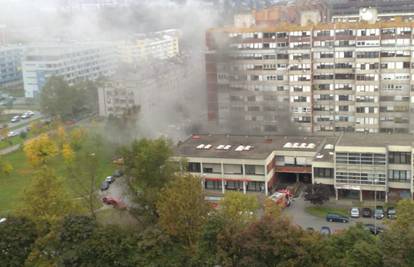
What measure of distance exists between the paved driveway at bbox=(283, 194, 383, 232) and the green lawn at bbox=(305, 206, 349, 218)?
0.11m

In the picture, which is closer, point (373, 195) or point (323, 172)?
point (373, 195)

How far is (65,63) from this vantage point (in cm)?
2558

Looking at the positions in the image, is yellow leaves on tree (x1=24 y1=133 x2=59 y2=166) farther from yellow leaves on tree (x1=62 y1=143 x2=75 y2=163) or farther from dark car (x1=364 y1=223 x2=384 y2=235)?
dark car (x1=364 y1=223 x2=384 y2=235)

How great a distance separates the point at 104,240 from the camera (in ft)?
25.3

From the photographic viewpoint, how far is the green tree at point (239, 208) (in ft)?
27.3

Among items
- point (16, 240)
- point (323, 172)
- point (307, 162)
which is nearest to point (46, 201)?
point (16, 240)

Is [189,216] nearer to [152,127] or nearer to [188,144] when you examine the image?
[188,144]

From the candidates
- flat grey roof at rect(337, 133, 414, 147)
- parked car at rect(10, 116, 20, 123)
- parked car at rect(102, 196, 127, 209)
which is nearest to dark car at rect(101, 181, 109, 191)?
parked car at rect(102, 196, 127, 209)

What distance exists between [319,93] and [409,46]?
234 centimetres

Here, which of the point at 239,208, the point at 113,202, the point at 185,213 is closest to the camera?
the point at 185,213

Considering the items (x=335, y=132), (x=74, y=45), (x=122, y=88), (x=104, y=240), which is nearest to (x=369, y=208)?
(x=335, y=132)

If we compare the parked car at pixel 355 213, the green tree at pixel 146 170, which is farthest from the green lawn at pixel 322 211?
the green tree at pixel 146 170

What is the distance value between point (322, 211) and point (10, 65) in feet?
73.2

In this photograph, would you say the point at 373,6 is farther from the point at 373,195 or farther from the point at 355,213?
the point at 355,213
